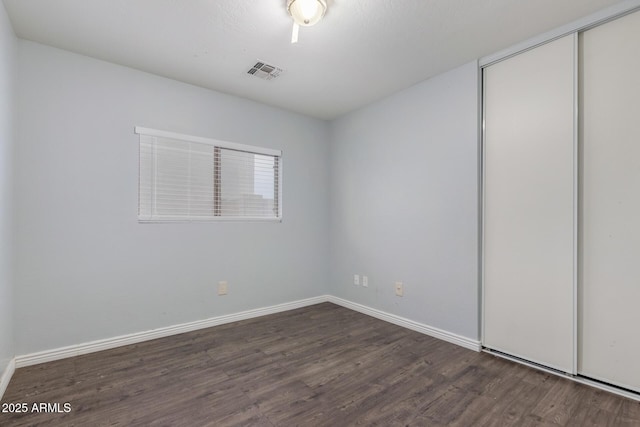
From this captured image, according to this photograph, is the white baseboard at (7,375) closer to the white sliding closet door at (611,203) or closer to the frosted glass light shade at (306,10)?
the frosted glass light shade at (306,10)

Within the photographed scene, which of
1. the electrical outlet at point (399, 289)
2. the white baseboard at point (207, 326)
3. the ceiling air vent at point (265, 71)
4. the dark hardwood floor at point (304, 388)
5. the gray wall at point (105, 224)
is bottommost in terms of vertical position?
the dark hardwood floor at point (304, 388)

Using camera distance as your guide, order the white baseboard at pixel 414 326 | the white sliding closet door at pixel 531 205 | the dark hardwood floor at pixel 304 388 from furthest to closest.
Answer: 1. the white baseboard at pixel 414 326
2. the white sliding closet door at pixel 531 205
3. the dark hardwood floor at pixel 304 388

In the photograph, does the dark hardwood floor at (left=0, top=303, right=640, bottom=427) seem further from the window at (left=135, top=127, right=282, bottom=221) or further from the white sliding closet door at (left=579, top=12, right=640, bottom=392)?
the window at (left=135, top=127, right=282, bottom=221)

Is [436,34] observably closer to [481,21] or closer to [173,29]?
→ [481,21]

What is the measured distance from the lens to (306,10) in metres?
1.81

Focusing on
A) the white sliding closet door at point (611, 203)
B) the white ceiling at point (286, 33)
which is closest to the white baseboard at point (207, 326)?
the white sliding closet door at point (611, 203)

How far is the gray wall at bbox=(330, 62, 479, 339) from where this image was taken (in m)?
2.58

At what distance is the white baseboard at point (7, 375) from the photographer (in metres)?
1.83

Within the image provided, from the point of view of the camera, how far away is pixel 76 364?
2223 millimetres

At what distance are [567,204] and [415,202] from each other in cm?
119

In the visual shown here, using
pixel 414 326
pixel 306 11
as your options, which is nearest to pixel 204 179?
pixel 306 11

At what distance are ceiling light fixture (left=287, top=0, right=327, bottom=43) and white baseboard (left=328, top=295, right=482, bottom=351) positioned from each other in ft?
8.96

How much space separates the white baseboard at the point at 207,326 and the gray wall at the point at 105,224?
6cm

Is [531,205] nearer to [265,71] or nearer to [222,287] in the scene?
[265,71]
